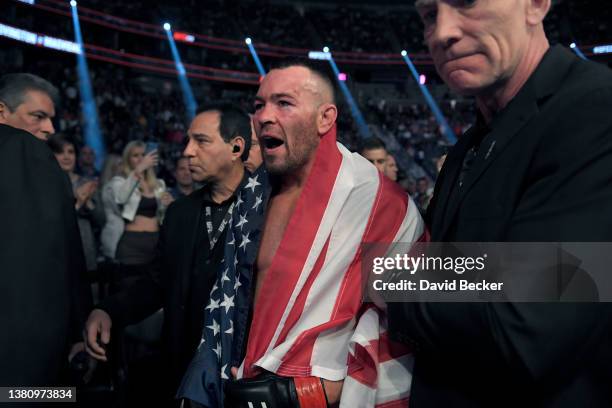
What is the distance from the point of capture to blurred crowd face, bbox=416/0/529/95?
3.43 ft

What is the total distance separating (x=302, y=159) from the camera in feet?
5.71

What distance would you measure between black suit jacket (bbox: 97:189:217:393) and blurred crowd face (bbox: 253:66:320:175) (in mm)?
830

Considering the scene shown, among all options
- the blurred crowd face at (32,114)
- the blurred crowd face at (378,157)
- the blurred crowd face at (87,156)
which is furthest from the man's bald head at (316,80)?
the blurred crowd face at (87,156)

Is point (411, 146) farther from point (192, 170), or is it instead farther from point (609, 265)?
point (609, 265)

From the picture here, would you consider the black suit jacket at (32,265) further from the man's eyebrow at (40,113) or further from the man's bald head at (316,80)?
the man's bald head at (316,80)

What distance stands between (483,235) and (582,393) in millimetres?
332

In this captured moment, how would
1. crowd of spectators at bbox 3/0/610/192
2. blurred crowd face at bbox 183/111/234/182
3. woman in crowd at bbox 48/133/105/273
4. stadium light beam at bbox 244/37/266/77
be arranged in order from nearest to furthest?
1. blurred crowd face at bbox 183/111/234/182
2. woman in crowd at bbox 48/133/105/273
3. crowd of spectators at bbox 3/0/610/192
4. stadium light beam at bbox 244/37/266/77

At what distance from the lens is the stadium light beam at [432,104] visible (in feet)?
85.6

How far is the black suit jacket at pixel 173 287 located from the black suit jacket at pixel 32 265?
0.98ft

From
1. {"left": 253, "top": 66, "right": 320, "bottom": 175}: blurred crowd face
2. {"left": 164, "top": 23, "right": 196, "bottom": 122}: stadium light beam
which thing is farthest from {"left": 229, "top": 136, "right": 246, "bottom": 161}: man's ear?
{"left": 164, "top": 23, "right": 196, "bottom": 122}: stadium light beam

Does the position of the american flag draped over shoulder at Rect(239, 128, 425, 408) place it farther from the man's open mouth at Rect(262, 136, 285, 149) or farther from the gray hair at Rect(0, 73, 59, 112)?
the gray hair at Rect(0, 73, 59, 112)

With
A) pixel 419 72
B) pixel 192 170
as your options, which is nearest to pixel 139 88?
pixel 419 72

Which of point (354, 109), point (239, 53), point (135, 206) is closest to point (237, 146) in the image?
point (135, 206)

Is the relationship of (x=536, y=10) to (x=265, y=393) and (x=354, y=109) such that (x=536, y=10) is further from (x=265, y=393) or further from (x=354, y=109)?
(x=354, y=109)
